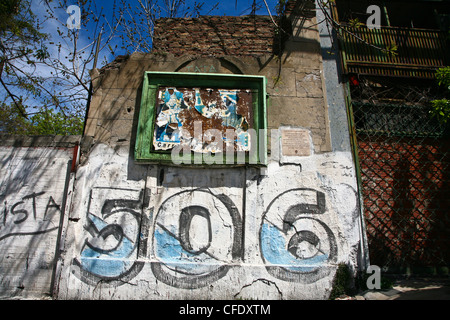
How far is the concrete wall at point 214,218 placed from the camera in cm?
376

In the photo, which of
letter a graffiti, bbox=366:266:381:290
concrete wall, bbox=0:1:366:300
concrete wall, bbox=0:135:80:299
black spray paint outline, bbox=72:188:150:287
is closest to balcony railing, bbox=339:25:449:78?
concrete wall, bbox=0:1:366:300

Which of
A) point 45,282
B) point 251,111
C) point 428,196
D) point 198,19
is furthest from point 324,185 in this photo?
point 45,282

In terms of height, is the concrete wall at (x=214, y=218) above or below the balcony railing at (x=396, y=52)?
below

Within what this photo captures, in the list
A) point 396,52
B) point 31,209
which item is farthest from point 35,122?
point 396,52

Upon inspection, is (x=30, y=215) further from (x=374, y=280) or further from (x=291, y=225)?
(x=374, y=280)

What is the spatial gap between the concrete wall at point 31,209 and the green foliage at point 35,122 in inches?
207

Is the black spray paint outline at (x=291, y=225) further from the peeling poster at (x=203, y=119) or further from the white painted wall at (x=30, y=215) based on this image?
→ the white painted wall at (x=30, y=215)

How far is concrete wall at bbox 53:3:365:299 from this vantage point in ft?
12.3

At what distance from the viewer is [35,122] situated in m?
14.6

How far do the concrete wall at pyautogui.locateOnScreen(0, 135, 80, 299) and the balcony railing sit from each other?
16.1 feet

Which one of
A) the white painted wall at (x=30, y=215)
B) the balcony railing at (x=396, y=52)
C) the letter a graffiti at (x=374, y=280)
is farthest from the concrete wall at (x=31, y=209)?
the balcony railing at (x=396, y=52)

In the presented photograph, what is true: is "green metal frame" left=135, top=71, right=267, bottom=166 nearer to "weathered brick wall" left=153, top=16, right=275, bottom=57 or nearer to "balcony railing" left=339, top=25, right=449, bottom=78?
"weathered brick wall" left=153, top=16, right=275, bottom=57

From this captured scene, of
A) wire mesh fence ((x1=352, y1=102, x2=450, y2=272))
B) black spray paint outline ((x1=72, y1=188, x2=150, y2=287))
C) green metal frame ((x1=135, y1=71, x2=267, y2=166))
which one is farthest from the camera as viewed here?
wire mesh fence ((x1=352, y1=102, x2=450, y2=272))
